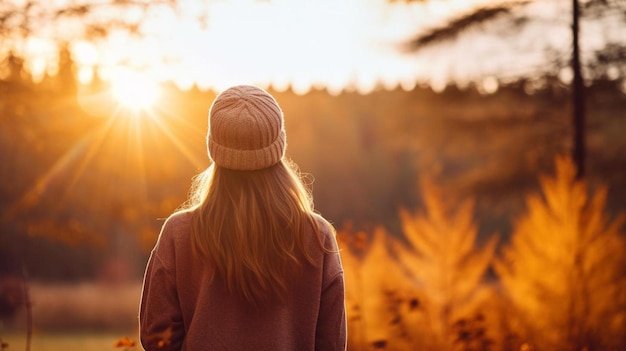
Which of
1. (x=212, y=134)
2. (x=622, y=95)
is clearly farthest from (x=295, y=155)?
(x=212, y=134)

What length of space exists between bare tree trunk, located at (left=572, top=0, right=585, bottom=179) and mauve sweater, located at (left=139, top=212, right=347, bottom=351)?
25.4ft

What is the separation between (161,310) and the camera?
2363 millimetres

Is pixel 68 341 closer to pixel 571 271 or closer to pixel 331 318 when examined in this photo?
pixel 571 271

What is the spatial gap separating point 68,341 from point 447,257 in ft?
37.0

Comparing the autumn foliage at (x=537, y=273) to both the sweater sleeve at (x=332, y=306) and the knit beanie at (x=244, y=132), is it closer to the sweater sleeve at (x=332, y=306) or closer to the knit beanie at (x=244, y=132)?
the sweater sleeve at (x=332, y=306)

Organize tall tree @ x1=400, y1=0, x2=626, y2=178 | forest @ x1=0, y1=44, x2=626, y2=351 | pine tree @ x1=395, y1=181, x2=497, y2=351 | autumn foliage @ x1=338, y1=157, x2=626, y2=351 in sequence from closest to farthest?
forest @ x1=0, y1=44, x2=626, y2=351
autumn foliage @ x1=338, y1=157, x2=626, y2=351
pine tree @ x1=395, y1=181, x2=497, y2=351
tall tree @ x1=400, y1=0, x2=626, y2=178

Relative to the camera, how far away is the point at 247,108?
7.59 feet

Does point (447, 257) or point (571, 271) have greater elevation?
point (447, 257)

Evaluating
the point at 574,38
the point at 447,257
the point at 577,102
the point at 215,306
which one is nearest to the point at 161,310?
the point at 215,306

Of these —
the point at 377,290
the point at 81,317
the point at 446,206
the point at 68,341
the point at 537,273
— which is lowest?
the point at 81,317

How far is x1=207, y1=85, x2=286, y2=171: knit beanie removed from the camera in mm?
2299

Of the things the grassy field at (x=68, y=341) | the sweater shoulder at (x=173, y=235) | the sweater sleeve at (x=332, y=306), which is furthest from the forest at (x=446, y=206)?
the sweater shoulder at (x=173, y=235)

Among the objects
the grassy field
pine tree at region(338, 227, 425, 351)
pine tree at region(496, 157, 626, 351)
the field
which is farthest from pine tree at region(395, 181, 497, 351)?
the field

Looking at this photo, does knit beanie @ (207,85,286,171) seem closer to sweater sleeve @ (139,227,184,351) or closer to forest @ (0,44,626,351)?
sweater sleeve @ (139,227,184,351)
